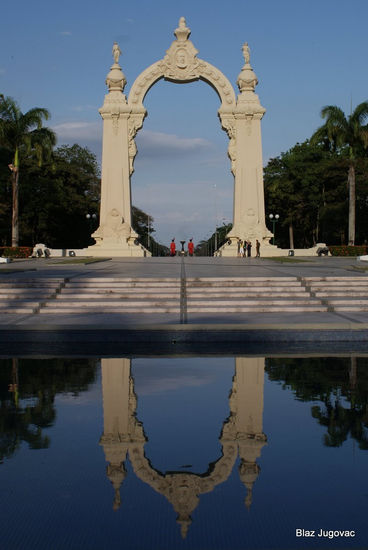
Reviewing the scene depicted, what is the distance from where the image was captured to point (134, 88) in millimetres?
49562

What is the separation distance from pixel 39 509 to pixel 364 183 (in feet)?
204

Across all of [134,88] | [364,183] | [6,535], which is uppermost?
[134,88]

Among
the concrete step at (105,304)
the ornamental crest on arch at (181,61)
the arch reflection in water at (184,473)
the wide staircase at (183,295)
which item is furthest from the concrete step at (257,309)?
the ornamental crest on arch at (181,61)

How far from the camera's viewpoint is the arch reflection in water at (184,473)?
14.2 ft

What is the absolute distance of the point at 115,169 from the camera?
50.3 meters

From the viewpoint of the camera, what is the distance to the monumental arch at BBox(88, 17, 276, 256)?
161ft

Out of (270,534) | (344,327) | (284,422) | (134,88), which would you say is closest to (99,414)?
(284,422)

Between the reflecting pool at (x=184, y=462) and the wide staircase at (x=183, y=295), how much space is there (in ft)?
22.2

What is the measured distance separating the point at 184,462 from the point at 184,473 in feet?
0.81

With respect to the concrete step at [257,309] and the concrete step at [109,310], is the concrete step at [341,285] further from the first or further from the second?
the concrete step at [109,310]

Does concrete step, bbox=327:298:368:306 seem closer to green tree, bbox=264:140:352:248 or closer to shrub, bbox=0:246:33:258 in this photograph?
shrub, bbox=0:246:33:258

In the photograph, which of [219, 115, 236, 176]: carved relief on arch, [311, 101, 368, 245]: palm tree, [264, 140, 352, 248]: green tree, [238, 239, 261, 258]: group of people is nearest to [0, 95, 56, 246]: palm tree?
[219, 115, 236, 176]: carved relief on arch

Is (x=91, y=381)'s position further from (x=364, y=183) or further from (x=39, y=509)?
(x=364, y=183)

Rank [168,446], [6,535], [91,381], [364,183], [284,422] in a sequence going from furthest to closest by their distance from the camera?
[364,183] < [91,381] < [284,422] < [168,446] < [6,535]
